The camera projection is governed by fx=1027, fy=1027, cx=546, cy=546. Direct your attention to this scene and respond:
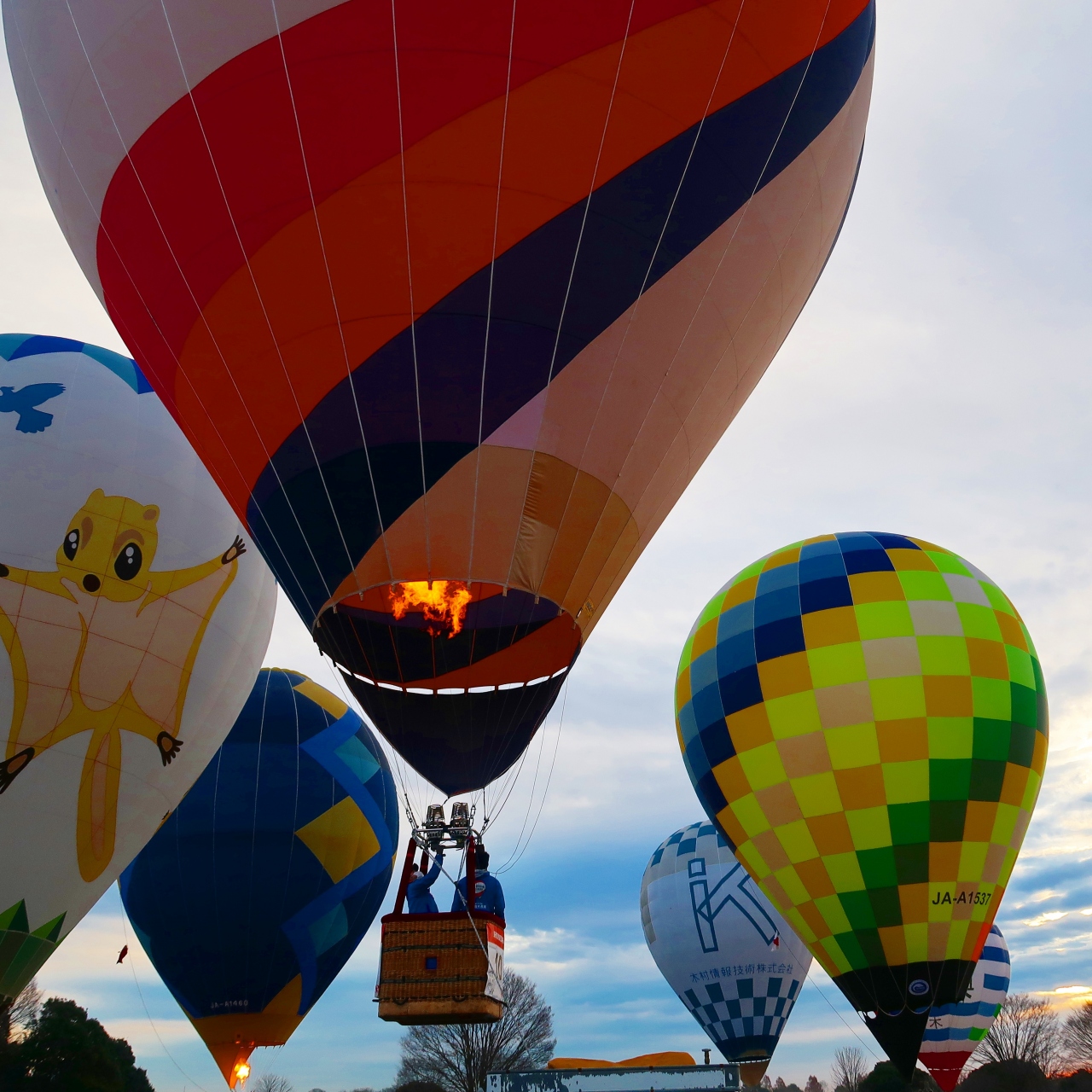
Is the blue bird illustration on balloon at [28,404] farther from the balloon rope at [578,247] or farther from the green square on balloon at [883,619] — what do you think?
the green square on balloon at [883,619]

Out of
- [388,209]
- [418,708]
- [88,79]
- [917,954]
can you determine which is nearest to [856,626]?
[917,954]

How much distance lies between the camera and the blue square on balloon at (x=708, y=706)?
13094mm

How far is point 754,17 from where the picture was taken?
235 inches

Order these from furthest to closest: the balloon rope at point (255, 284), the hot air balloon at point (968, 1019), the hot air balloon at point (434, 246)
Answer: the hot air balloon at point (968, 1019) → the balloon rope at point (255, 284) → the hot air balloon at point (434, 246)

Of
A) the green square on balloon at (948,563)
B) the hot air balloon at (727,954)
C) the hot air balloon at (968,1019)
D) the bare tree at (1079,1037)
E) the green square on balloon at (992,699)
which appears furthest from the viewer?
the bare tree at (1079,1037)

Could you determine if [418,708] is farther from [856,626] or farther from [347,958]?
[347,958]

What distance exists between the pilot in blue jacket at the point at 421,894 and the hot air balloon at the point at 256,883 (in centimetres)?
746

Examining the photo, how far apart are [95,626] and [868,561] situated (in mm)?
9016

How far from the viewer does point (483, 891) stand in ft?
21.0

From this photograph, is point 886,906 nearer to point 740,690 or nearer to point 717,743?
point 717,743

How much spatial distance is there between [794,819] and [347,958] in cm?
685

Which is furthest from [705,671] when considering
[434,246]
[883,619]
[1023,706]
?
[434,246]

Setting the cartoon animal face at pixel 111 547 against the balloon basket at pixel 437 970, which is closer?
the balloon basket at pixel 437 970

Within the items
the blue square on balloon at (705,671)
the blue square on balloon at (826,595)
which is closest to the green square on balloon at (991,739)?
the blue square on balloon at (826,595)
